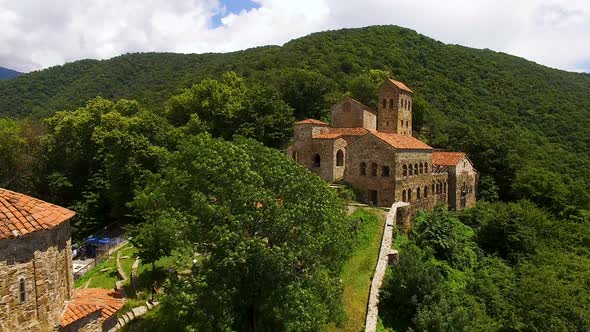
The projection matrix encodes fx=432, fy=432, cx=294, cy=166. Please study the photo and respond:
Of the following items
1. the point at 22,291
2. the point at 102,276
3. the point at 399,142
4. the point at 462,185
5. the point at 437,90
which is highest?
the point at 437,90

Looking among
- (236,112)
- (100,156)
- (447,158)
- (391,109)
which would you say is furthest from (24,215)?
(447,158)

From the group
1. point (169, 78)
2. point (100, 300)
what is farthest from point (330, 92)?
point (169, 78)

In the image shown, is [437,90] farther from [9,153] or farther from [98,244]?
[9,153]

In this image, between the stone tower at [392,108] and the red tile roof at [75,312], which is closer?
the red tile roof at [75,312]

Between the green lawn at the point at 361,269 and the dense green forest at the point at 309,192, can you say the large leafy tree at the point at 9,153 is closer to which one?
the dense green forest at the point at 309,192

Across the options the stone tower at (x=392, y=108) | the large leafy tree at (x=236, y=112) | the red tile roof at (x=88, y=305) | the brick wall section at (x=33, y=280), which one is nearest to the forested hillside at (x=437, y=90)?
the large leafy tree at (x=236, y=112)

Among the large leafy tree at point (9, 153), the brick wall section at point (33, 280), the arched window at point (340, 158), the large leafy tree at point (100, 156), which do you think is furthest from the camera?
the large leafy tree at point (9, 153)

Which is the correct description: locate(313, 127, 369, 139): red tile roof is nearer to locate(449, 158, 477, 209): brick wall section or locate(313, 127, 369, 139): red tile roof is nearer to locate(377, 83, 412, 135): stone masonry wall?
locate(377, 83, 412, 135): stone masonry wall
